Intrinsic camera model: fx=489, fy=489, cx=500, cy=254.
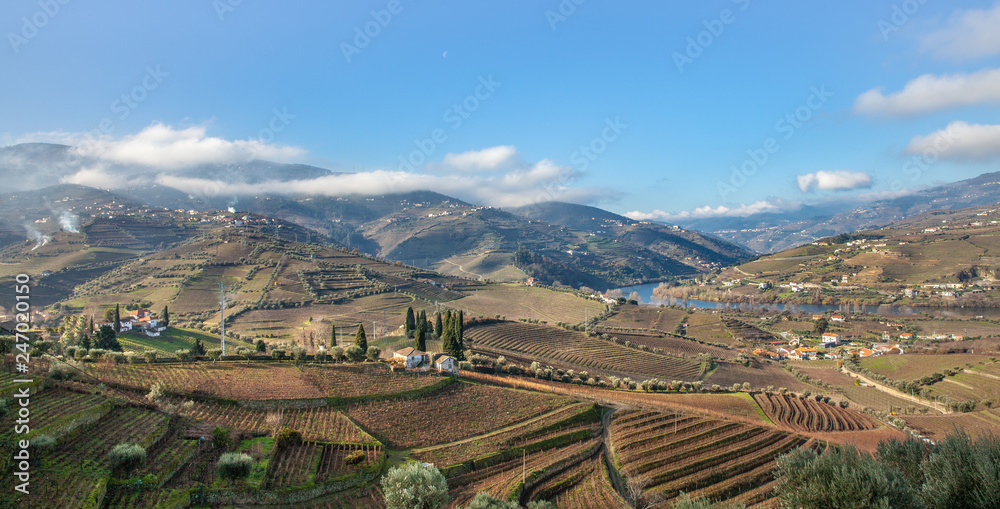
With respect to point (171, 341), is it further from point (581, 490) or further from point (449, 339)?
point (581, 490)

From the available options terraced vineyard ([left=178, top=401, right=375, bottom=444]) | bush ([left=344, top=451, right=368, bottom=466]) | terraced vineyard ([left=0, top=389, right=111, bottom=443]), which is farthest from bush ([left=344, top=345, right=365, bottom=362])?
terraced vineyard ([left=0, top=389, right=111, bottom=443])

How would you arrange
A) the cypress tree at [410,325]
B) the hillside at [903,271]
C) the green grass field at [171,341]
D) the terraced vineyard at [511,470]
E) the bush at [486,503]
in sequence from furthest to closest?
1. the hillside at [903,271]
2. the cypress tree at [410,325]
3. the green grass field at [171,341]
4. the terraced vineyard at [511,470]
5. the bush at [486,503]

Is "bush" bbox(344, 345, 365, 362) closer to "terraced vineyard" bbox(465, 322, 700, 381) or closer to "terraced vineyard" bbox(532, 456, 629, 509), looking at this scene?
"terraced vineyard" bbox(532, 456, 629, 509)

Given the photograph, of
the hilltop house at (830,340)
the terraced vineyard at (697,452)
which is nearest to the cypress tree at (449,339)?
the terraced vineyard at (697,452)

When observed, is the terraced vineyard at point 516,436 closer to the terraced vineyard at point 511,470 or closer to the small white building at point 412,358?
the terraced vineyard at point 511,470

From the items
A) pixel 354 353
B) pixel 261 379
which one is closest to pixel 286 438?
pixel 261 379

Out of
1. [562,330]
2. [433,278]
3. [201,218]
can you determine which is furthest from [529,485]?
[201,218]
